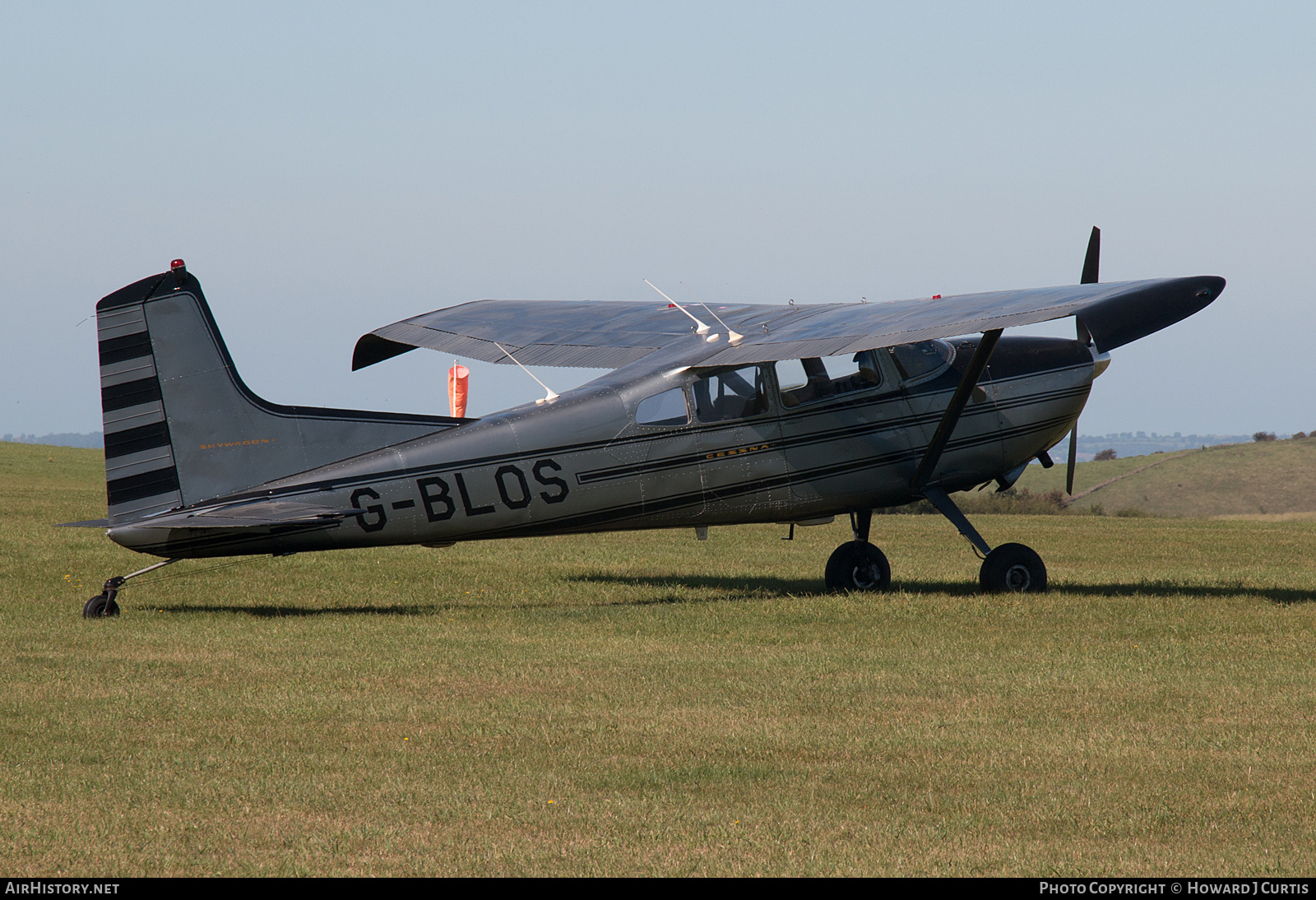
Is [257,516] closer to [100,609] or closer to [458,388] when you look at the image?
[100,609]

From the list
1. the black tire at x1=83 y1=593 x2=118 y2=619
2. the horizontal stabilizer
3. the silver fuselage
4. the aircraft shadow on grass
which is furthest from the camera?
the aircraft shadow on grass

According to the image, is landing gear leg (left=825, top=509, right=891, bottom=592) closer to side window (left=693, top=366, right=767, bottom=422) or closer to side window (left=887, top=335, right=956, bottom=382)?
→ side window (left=887, top=335, right=956, bottom=382)

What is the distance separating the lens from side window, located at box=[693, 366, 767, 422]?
12.3 metres

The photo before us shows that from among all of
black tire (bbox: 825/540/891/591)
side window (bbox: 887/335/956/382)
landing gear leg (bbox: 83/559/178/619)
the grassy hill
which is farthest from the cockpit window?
the grassy hill

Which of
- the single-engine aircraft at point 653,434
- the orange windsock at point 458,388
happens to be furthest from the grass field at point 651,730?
the orange windsock at point 458,388

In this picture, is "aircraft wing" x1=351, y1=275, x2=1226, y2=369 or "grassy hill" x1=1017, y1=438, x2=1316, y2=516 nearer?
"aircraft wing" x1=351, y1=275, x2=1226, y2=369

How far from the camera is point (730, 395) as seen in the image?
12453 mm

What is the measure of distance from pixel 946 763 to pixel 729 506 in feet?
20.8

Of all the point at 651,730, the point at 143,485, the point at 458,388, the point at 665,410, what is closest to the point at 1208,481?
the point at 458,388

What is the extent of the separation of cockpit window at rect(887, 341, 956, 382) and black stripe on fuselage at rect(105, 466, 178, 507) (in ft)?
22.8

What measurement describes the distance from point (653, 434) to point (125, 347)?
15.4ft

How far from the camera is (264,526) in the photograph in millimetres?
10648

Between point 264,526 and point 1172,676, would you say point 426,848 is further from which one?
point 264,526
